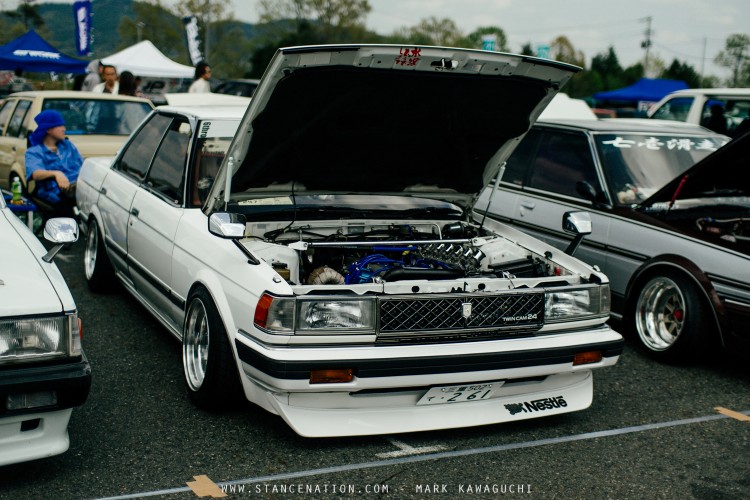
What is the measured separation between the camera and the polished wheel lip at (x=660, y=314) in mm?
5250

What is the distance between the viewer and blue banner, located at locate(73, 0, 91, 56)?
25078 mm

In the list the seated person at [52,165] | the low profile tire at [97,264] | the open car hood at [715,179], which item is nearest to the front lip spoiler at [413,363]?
the open car hood at [715,179]

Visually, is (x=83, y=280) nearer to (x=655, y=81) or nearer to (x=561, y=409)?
(x=561, y=409)

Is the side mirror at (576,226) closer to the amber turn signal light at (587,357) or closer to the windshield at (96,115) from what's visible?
the amber turn signal light at (587,357)

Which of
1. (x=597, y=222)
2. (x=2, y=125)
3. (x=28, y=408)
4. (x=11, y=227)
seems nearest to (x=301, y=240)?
(x=11, y=227)

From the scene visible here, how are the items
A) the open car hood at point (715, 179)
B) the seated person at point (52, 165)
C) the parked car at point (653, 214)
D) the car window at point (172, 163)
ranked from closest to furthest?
the car window at point (172, 163) < the parked car at point (653, 214) < the open car hood at point (715, 179) < the seated person at point (52, 165)

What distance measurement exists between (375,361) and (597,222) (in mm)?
3087

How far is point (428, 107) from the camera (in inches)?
170

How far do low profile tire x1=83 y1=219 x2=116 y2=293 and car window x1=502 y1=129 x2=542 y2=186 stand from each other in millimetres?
3392

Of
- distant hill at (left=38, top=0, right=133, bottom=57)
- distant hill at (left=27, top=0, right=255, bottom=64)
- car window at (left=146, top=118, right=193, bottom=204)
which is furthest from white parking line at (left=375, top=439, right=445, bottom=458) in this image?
distant hill at (left=38, top=0, right=133, bottom=57)

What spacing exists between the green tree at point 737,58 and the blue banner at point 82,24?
160ft

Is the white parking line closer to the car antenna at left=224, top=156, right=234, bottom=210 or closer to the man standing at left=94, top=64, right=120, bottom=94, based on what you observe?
the car antenna at left=224, top=156, right=234, bottom=210

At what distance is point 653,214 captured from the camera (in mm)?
5652

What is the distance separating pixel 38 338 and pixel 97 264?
3180 mm
